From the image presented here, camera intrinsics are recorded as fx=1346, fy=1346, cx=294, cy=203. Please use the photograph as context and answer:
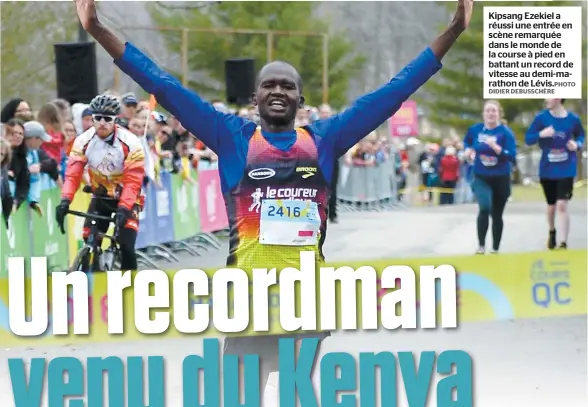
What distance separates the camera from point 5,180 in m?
9.91

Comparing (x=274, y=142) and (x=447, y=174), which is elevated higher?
(x=447, y=174)

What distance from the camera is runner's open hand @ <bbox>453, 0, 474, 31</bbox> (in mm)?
4781

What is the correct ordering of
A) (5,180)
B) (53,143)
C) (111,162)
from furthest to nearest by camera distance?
1. (53,143)
2. (5,180)
3. (111,162)

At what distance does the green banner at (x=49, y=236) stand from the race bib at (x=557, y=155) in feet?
16.0

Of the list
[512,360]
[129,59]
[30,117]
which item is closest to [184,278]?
[129,59]

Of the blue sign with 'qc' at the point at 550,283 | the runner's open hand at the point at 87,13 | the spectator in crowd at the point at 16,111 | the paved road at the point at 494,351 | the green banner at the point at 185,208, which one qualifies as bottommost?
the paved road at the point at 494,351

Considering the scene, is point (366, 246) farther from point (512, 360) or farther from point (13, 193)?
point (512, 360)

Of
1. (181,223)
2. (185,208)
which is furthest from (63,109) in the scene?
(185,208)

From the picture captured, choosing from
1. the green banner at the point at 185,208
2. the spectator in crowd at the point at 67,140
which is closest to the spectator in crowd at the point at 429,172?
the green banner at the point at 185,208

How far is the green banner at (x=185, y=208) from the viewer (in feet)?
46.2

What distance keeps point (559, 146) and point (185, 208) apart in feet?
13.3

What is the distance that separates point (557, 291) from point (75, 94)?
654 cm

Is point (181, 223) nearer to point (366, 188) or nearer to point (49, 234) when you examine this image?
point (49, 234)

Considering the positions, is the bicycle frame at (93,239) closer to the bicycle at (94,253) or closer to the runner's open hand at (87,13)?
the bicycle at (94,253)
